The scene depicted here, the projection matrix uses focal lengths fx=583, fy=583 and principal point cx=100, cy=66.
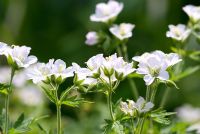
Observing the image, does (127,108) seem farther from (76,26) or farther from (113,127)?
(76,26)

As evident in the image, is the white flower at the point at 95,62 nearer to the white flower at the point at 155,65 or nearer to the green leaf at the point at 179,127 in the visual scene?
the white flower at the point at 155,65

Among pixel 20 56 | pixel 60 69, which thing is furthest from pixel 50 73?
pixel 20 56

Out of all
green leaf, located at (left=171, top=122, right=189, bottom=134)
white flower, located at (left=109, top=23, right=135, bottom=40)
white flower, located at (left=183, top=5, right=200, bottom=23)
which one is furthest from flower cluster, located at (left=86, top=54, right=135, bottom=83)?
white flower, located at (left=183, top=5, right=200, bottom=23)

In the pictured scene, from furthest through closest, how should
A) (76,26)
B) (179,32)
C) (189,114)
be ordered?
1. (76,26)
2. (189,114)
3. (179,32)

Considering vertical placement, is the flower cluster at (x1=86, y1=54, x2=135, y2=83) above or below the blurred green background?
below

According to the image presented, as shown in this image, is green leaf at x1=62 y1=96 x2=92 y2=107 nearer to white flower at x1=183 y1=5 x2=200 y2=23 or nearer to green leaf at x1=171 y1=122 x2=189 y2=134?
green leaf at x1=171 y1=122 x2=189 y2=134

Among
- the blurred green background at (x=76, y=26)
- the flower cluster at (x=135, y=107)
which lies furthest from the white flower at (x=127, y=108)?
the blurred green background at (x=76, y=26)
